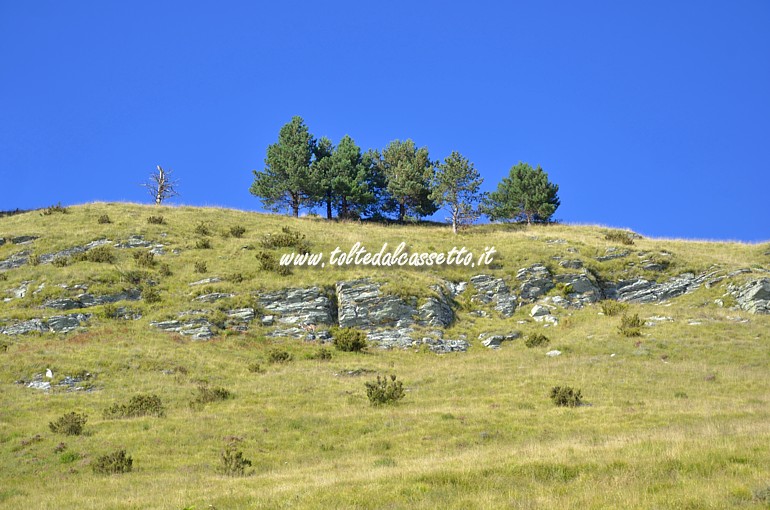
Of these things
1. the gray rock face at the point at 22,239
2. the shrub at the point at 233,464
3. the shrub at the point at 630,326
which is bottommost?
the shrub at the point at 233,464

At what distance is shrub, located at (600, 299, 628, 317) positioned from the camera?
42.7 meters

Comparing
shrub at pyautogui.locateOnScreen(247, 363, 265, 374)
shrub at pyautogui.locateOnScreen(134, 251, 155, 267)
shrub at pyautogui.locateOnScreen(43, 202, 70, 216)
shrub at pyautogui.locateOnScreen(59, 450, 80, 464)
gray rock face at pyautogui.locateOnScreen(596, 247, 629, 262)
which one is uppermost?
shrub at pyautogui.locateOnScreen(43, 202, 70, 216)

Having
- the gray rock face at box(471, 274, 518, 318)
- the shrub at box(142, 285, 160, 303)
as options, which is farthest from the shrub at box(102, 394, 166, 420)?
the gray rock face at box(471, 274, 518, 318)

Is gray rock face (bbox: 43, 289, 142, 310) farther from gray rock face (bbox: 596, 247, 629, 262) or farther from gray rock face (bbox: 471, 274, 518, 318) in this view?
gray rock face (bbox: 596, 247, 629, 262)

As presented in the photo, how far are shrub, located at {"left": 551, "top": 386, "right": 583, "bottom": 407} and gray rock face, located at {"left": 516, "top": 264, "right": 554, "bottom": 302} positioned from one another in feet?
68.7

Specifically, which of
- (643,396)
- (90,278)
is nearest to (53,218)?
(90,278)

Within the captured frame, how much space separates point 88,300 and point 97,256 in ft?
23.9

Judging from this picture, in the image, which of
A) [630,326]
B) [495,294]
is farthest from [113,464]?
[495,294]

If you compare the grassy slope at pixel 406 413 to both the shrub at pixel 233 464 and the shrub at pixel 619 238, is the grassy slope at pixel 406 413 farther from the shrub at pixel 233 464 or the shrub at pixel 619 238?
the shrub at pixel 619 238

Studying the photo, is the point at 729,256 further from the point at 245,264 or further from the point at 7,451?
the point at 7,451


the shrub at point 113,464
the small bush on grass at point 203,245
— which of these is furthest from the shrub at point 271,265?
the shrub at point 113,464

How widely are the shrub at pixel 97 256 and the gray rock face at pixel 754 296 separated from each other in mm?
45874

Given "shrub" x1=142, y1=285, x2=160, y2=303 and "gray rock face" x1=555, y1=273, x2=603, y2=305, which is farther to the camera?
"gray rock face" x1=555, y1=273, x2=603, y2=305

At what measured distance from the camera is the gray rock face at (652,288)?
46312 millimetres
